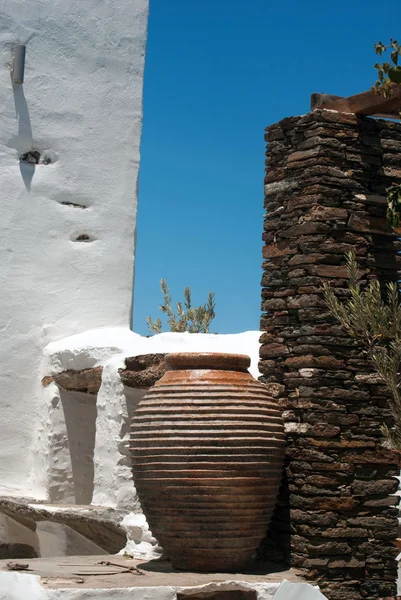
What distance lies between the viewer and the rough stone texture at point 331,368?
5.73 metres

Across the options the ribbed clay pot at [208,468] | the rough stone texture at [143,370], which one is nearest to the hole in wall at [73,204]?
the rough stone texture at [143,370]

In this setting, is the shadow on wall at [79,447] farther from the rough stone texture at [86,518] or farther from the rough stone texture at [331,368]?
the rough stone texture at [331,368]

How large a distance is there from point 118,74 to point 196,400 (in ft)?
11.9

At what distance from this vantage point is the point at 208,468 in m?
5.50

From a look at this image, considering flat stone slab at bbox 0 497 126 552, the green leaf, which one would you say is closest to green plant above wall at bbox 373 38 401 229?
the green leaf

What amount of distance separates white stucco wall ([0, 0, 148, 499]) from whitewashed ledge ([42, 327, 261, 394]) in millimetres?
274

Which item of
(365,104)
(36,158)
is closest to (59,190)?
(36,158)

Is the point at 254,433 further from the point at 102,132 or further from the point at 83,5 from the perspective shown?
the point at 83,5

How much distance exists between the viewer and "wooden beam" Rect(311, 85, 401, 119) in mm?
5795

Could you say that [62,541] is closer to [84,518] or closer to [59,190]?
[84,518]

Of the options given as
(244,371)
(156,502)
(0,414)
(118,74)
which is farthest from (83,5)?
(156,502)

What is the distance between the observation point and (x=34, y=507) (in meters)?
7.18

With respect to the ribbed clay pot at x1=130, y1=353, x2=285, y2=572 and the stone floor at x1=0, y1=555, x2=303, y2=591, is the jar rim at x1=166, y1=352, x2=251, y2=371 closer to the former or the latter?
the ribbed clay pot at x1=130, y1=353, x2=285, y2=572

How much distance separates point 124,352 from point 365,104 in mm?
2242
